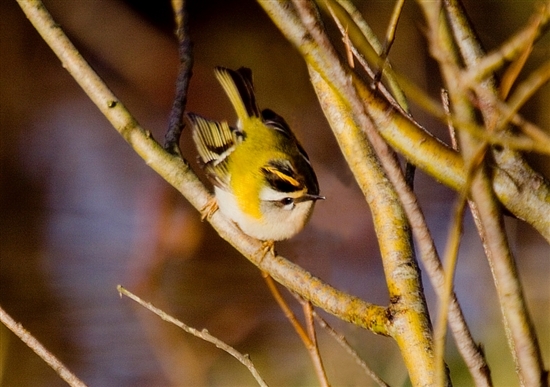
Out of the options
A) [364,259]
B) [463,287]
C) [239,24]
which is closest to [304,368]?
[364,259]

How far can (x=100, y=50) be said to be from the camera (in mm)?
2139

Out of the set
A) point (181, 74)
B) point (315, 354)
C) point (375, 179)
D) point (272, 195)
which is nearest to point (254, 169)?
point (272, 195)

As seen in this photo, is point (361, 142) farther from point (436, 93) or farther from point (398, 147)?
point (436, 93)

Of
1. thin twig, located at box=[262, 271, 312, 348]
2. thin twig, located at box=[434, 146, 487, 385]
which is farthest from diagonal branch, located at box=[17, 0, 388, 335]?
thin twig, located at box=[434, 146, 487, 385]

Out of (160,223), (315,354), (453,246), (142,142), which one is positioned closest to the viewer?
(453,246)

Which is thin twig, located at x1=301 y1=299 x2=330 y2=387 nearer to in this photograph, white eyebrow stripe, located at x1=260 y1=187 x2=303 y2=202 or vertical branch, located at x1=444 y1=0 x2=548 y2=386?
vertical branch, located at x1=444 y1=0 x2=548 y2=386

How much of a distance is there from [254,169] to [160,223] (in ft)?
3.32

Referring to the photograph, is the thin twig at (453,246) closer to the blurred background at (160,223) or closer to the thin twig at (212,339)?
the thin twig at (212,339)

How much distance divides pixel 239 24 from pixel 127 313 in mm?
1056

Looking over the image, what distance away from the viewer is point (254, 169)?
1221 mm

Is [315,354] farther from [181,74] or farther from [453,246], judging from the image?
[181,74]

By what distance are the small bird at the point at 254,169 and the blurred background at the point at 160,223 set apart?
81cm

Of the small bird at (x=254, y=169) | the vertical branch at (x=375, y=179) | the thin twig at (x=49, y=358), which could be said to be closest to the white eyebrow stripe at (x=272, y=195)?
the small bird at (x=254, y=169)

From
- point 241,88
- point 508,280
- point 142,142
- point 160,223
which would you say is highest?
point 160,223
